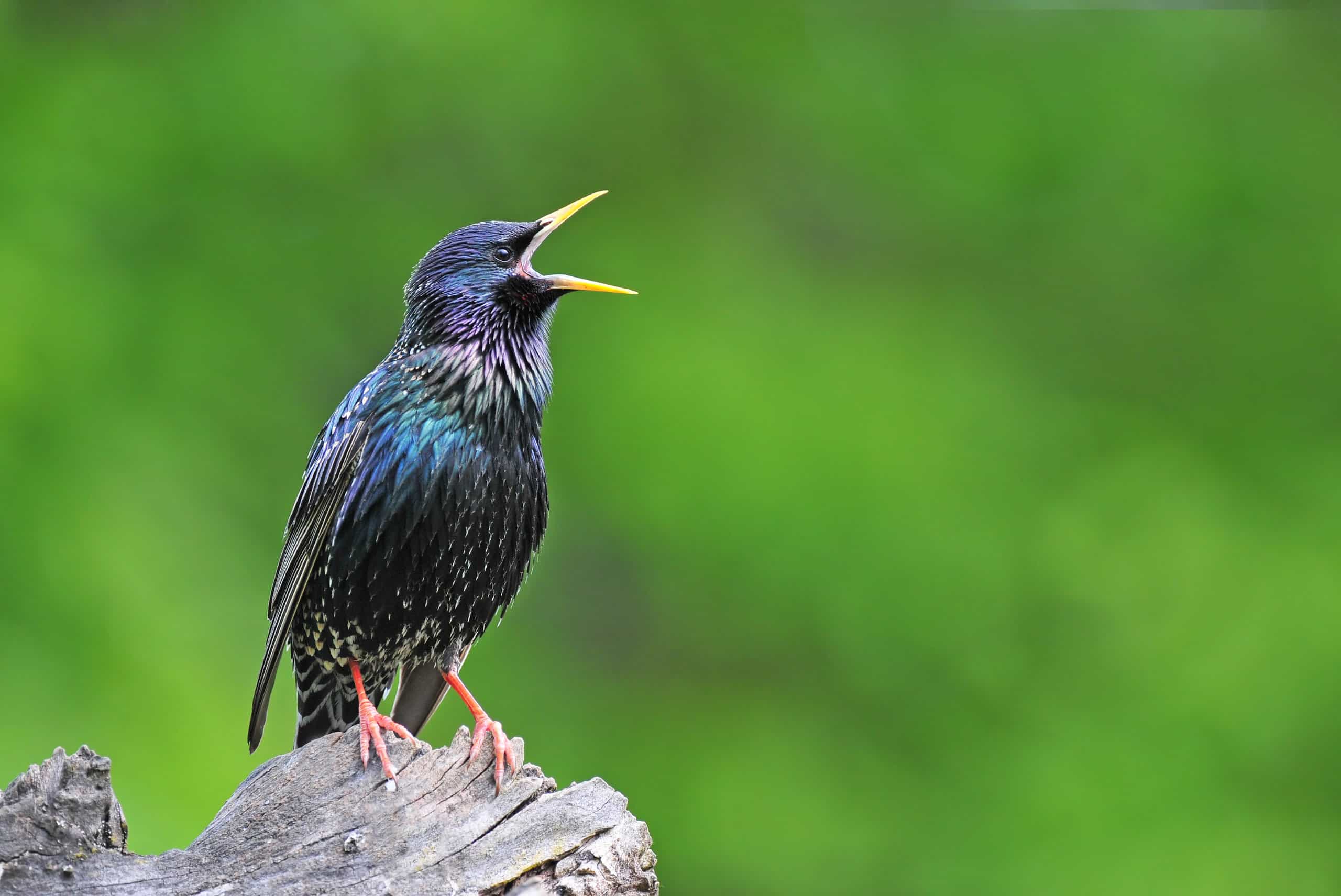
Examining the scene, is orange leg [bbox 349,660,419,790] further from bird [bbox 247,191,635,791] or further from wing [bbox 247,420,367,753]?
wing [bbox 247,420,367,753]

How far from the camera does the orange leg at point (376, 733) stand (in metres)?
3.57

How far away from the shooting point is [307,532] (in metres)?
4.50

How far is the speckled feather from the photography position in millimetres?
4266

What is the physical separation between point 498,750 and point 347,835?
45 centimetres

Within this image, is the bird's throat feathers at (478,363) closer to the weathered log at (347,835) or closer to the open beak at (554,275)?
the open beak at (554,275)

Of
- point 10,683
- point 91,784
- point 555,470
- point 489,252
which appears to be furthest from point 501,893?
point 555,470

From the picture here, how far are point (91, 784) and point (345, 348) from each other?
527 centimetres

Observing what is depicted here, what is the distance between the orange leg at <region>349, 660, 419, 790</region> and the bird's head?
1242 mm

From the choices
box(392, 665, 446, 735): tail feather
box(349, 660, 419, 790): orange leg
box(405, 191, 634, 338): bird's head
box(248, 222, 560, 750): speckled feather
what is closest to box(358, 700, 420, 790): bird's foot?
box(349, 660, 419, 790): orange leg

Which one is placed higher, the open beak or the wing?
the open beak

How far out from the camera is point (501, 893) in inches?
132

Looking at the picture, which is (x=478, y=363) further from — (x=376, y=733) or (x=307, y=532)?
(x=376, y=733)

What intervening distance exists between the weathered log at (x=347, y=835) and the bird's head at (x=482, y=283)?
1.45 meters

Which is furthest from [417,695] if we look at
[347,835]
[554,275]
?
[554,275]
